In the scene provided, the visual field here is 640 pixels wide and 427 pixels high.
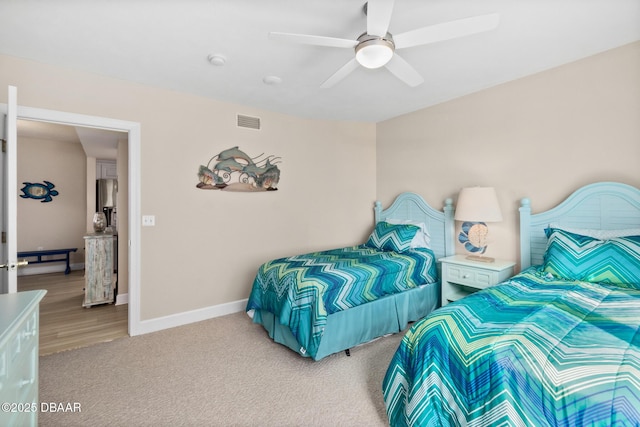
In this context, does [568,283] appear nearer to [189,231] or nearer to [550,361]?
[550,361]

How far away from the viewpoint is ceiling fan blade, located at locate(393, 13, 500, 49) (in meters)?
1.60

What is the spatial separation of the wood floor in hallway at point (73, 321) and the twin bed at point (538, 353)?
294 cm

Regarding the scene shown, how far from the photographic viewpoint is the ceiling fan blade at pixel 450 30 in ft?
5.26

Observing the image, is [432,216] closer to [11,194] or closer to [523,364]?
[523,364]

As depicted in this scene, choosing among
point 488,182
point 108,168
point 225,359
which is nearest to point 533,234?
point 488,182

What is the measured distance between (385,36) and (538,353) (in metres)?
1.88

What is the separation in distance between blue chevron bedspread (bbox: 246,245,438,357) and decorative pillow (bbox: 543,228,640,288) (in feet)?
3.90

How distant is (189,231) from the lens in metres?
3.36

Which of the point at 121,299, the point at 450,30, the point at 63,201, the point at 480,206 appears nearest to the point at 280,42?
the point at 450,30

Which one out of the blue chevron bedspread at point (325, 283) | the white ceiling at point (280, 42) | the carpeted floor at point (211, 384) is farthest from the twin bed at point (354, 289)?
the white ceiling at point (280, 42)

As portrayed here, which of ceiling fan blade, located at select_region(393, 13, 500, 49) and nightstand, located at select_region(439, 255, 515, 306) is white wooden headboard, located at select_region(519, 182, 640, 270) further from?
ceiling fan blade, located at select_region(393, 13, 500, 49)

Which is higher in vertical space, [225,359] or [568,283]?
[568,283]

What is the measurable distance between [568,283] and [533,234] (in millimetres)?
881

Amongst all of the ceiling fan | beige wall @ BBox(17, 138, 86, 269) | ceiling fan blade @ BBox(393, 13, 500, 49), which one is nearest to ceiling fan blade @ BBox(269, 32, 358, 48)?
the ceiling fan
